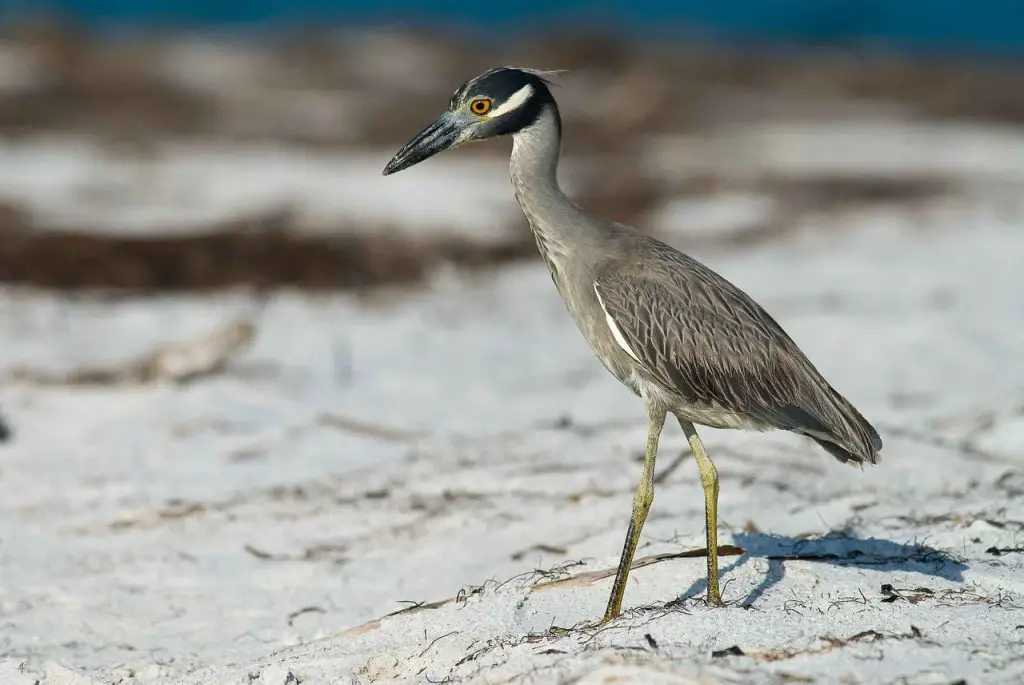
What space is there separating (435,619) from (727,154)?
15.3m

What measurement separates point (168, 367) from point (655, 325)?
4739 millimetres

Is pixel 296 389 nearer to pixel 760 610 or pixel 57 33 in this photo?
pixel 760 610

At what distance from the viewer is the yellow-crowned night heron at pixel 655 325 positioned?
4.55 meters

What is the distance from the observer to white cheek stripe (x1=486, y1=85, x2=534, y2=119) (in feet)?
15.7

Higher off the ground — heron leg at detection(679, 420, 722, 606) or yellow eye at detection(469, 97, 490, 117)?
yellow eye at detection(469, 97, 490, 117)

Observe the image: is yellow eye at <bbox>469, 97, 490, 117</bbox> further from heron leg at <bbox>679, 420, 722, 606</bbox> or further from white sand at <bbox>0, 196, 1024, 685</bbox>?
white sand at <bbox>0, 196, 1024, 685</bbox>

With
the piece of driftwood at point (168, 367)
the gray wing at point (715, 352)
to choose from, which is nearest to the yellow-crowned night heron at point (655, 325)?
the gray wing at point (715, 352)

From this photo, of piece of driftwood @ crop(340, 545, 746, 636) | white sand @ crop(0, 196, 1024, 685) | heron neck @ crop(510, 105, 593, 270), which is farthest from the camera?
piece of driftwood @ crop(340, 545, 746, 636)

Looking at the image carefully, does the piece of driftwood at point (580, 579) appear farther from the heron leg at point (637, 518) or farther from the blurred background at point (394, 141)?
the blurred background at point (394, 141)

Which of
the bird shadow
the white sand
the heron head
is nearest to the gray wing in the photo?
the bird shadow

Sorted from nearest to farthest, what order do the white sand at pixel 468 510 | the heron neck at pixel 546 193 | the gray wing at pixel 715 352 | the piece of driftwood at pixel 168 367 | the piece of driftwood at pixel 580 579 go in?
the white sand at pixel 468 510 → the gray wing at pixel 715 352 → the heron neck at pixel 546 193 → the piece of driftwood at pixel 580 579 → the piece of driftwood at pixel 168 367

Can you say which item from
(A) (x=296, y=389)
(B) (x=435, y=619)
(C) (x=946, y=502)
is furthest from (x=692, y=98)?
(B) (x=435, y=619)

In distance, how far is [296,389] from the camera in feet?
28.6

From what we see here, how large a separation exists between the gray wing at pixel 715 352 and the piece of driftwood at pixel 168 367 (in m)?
4.50
